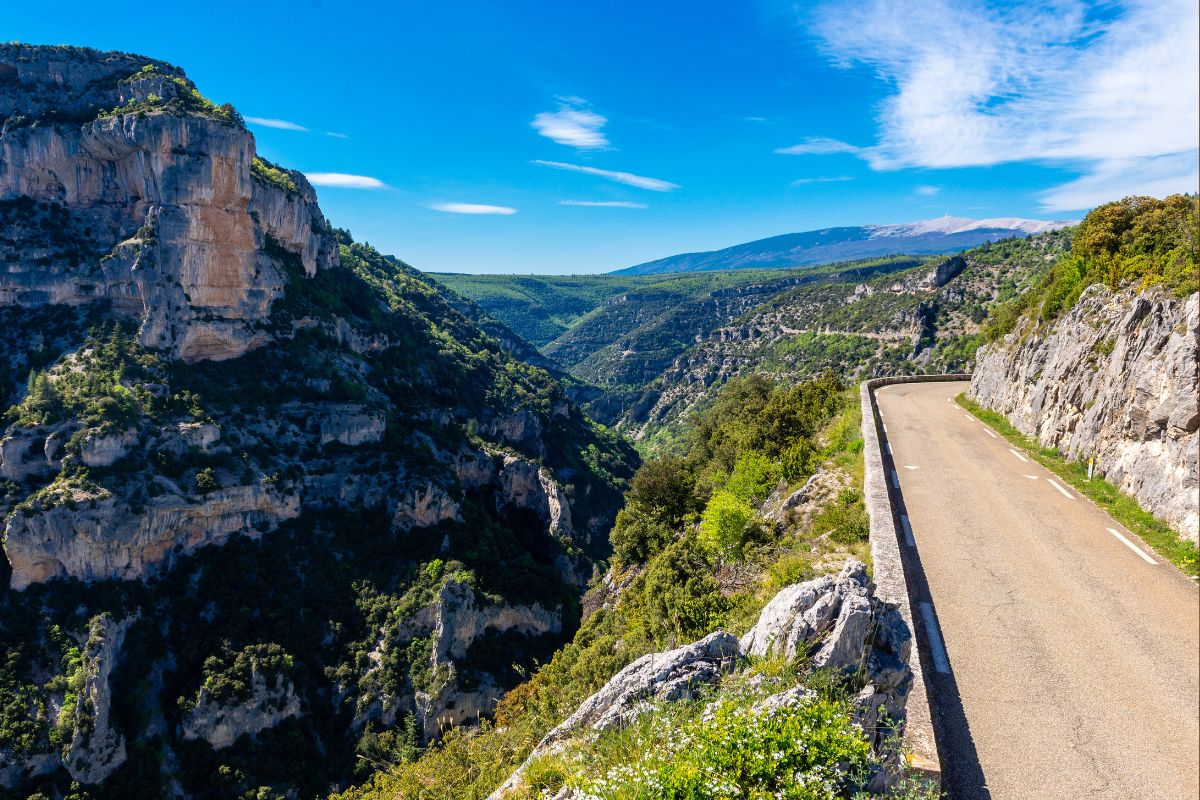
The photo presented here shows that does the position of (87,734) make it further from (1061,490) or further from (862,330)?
(862,330)

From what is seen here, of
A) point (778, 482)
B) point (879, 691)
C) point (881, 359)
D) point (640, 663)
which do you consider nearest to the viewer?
point (879, 691)

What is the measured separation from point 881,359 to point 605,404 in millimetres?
81619

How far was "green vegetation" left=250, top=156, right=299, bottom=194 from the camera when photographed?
5525 centimetres

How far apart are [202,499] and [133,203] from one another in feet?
103

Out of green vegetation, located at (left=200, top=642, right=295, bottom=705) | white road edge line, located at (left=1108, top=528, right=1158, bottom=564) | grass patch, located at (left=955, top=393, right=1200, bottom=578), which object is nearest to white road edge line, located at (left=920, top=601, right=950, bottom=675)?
white road edge line, located at (left=1108, top=528, right=1158, bottom=564)

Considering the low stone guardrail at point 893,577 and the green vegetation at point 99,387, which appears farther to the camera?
the green vegetation at point 99,387

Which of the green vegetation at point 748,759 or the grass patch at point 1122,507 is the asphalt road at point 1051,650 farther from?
the green vegetation at point 748,759

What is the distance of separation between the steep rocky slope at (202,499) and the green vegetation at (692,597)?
72.2 ft

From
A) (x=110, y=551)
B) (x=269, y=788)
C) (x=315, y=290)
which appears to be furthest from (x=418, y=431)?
(x=269, y=788)

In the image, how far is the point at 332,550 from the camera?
45.2 m

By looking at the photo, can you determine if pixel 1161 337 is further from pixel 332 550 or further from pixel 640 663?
pixel 332 550

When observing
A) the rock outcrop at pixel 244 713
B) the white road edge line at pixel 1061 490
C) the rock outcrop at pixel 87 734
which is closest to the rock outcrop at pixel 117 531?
A: the rock outcrop at pixel 87 734

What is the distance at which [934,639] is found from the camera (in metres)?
8.26

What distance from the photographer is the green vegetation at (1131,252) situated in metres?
15.7
